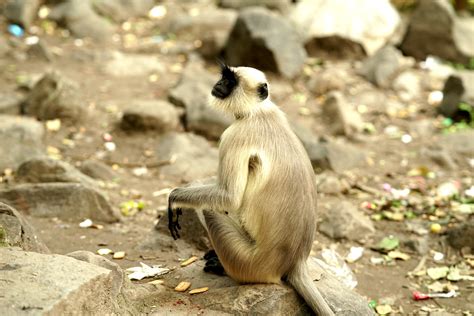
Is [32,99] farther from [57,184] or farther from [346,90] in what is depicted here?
[346,90]

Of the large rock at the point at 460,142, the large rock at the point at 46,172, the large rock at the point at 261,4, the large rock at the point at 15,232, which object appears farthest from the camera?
the large rock at the point at 261,4

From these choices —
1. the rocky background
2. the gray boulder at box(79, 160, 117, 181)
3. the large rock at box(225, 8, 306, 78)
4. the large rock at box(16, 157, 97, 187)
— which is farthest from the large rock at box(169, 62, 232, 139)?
the large rock at box(16, 157, 97, 187)

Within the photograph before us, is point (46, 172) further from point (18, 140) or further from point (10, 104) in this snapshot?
point (10, 104)

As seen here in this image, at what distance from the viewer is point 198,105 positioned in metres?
8.20

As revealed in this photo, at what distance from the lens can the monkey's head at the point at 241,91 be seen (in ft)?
12.8

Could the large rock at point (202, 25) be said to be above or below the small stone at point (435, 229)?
above

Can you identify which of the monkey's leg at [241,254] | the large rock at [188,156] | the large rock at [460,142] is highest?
the monkey's leg at [241,254]

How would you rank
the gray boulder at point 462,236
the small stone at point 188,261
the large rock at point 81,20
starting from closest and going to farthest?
the small stone at point 188,261, the gray boulder at point 462,236, the large rock at point 81,20

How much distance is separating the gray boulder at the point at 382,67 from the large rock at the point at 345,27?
1.44 ft

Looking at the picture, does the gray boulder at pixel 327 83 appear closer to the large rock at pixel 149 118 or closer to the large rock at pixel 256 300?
the large rock at pixel 149 118

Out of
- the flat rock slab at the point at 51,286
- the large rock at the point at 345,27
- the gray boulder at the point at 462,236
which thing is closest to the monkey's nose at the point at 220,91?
the flat rock slab at the point at 51,286

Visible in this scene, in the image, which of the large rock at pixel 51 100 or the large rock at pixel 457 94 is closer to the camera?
the large rock at pixel 51 100

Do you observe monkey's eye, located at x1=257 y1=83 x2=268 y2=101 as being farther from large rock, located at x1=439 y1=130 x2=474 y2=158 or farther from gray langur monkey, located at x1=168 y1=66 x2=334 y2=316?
large rock, located at x1=439 y1=130 x2=474 y2=158

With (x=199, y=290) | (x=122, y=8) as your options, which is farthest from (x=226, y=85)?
(x=122, y=8)
